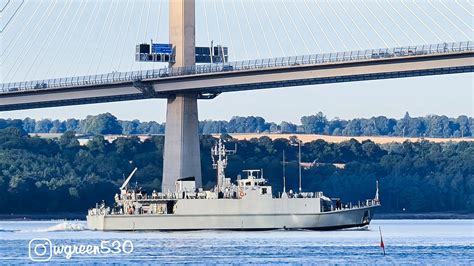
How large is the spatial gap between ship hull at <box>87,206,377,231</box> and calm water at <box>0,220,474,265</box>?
2.63 feet

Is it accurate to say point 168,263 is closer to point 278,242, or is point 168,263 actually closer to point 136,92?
point 278,242

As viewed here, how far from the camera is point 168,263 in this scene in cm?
9744

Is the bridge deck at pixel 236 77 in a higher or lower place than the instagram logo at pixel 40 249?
higher

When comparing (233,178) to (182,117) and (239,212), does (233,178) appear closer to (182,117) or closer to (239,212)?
(182,117)

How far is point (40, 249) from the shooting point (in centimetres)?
11319

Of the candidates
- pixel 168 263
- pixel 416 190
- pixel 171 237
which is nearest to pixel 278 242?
pixel 171 237

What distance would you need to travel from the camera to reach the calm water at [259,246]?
101 m

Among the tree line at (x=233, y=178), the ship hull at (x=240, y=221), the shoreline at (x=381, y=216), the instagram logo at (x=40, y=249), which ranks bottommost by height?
the instagram logo at (x=40, y=249)

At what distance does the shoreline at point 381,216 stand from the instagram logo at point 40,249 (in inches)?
2083

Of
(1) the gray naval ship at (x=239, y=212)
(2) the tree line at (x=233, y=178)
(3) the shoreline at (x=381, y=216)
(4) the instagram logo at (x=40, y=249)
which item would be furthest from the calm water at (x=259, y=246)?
(2) the tree line at (x=233, y=178)

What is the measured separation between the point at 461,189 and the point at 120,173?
109 ft

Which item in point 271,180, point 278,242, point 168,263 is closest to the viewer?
point 168,263

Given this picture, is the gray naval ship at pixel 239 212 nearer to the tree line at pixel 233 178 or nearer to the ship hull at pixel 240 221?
the ship hull at pixel 240 221

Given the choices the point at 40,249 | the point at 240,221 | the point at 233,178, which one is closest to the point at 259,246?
the point at 40,249
